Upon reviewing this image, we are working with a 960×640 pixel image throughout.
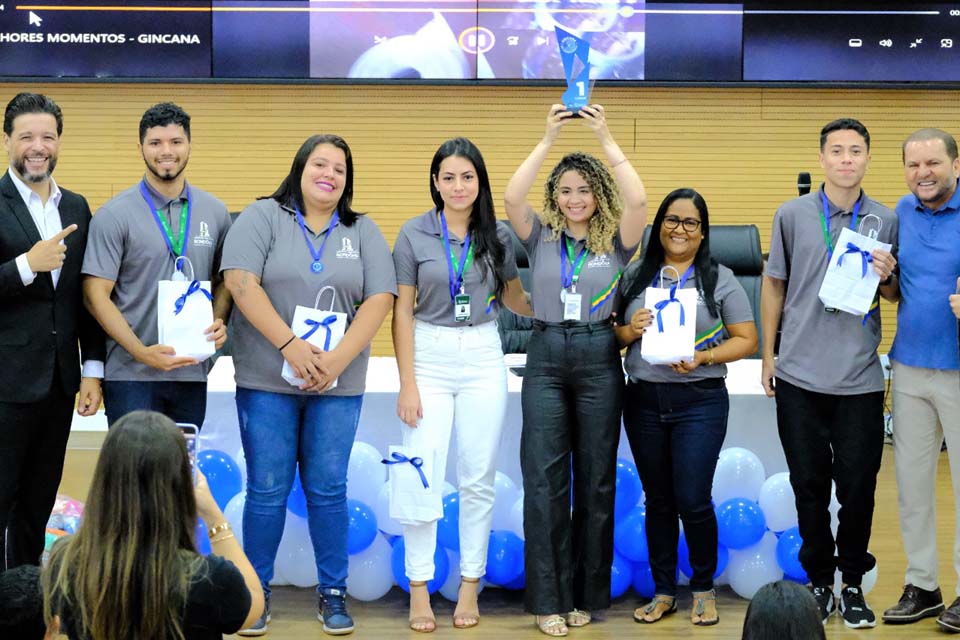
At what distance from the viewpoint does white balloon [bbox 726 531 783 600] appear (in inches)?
167

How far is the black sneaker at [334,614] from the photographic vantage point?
3852 millimetres

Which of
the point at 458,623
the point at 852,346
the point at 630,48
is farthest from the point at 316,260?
the point at 630,48

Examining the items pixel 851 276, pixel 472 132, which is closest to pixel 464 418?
pixel 851 276

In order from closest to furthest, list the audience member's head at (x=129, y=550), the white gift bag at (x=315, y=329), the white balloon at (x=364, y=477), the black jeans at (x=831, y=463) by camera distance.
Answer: the audience member's head at (x=129, y=550), the white gift bag at (x=315, y=329), the black jeans at (x=831, y=463), the white balloon at (x=364, y=477)

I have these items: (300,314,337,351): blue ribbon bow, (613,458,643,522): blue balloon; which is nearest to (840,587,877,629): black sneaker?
(613,458,643,522): blue balloon

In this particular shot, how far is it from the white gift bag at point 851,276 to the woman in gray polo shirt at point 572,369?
66 cm

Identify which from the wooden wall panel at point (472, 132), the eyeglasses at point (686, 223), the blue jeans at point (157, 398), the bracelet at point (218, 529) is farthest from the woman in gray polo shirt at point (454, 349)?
the wooden wall panel at point (472, 132)

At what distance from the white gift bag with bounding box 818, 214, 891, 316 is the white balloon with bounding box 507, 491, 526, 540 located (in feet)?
4.34

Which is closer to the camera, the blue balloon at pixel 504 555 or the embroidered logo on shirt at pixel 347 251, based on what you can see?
the embroidered logo on shirt at pixel 347 251

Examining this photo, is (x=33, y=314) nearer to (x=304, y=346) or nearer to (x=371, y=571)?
(x=304, y=346)

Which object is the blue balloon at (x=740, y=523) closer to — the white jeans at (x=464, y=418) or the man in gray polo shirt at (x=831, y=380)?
the man in gray polo shirt at (x=831, y=380)

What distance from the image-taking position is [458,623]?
3.95 m

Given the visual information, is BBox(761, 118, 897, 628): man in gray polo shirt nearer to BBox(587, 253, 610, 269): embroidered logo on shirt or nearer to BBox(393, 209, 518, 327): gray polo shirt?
BBox(587, 253, 610, 269): embroidered logo on shirt

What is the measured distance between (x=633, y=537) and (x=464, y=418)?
2.65 ft
